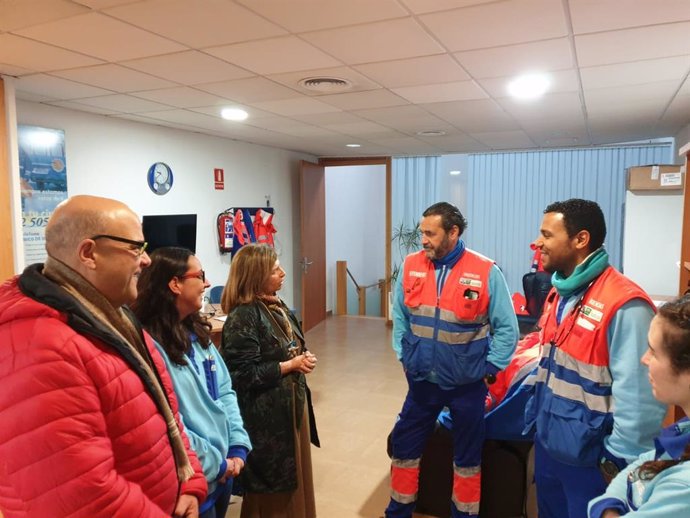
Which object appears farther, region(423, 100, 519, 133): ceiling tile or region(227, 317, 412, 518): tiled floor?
region(423, 100, 519, 133): ceiling tile

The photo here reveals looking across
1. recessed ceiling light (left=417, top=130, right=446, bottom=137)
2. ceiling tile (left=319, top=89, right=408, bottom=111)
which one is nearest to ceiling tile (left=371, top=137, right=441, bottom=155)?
recessed ceiling light (left=417, top=130, right=446, bottom=137)

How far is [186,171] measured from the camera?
198 inches

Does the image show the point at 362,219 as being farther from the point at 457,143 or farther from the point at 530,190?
the point at 457,143

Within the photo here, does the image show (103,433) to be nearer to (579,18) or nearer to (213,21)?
(213,21)

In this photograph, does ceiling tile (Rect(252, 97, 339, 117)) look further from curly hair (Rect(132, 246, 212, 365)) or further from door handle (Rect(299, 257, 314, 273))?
door handle (Rect(299, 257, 314, 273))

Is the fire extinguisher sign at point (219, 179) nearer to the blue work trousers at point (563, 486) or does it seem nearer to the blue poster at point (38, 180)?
the blue poster at point (38, 180)

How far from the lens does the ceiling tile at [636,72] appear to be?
2.67 metres

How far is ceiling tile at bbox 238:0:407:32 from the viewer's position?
6.11 ft

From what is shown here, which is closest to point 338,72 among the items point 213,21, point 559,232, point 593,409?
point 213,21

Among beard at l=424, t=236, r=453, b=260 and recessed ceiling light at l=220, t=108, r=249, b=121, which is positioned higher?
recessed ceiling light at l=220, t=108, r=249, b=121

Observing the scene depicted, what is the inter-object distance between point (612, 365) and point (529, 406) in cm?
51

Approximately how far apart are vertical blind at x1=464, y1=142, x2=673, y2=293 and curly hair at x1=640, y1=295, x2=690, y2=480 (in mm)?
6167

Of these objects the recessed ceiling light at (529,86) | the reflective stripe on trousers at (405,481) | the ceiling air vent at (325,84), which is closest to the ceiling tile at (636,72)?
the recessed ceiling light at (529,86)

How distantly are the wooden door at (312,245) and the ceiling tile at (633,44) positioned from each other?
462 centimetres
